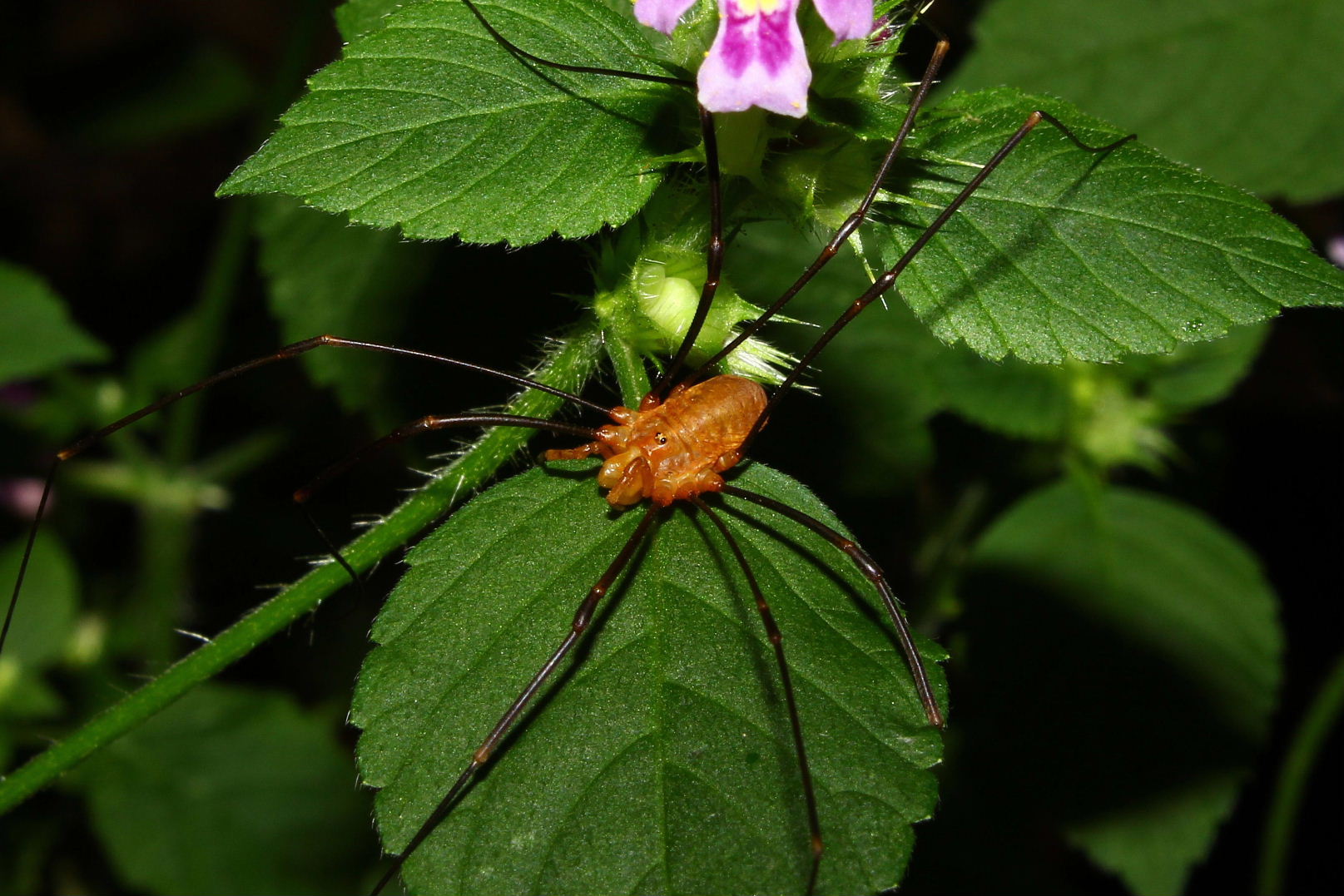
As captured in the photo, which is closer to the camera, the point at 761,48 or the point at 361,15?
the point at 761,48

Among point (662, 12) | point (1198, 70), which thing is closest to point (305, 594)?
point (662, 12)

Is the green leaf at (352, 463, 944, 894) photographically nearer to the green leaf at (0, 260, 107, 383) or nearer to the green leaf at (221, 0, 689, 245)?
the green leaf at (221, 0, 689, 245)

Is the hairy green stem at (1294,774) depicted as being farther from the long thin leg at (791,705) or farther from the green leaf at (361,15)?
the green leaf at (361,15)

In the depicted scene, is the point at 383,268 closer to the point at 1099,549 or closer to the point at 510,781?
the point at 510,781

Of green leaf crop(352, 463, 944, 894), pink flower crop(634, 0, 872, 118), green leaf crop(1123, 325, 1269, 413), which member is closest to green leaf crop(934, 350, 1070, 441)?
green leaf crop(1123, 325, 1269, 413)

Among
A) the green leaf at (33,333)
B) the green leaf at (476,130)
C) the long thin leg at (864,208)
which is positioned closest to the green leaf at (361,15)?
the green leaf at (476,130)

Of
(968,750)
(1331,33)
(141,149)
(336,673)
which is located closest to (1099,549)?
(968,750)

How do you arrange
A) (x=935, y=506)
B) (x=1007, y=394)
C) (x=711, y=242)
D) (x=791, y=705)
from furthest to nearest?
(x=935, y=506)
(x=1007, y=394)
(x=711, y=242)
(x=791, y=705)

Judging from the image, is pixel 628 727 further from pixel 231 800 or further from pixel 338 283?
pixel 231 800
